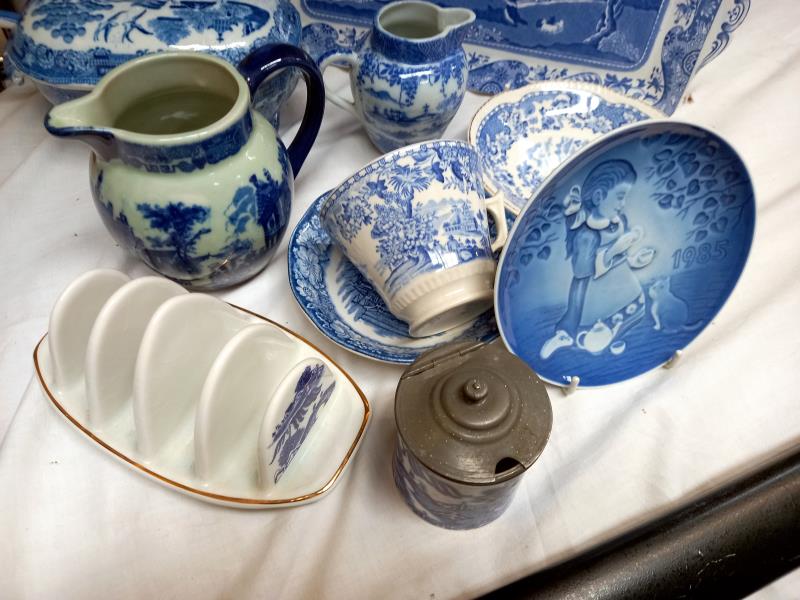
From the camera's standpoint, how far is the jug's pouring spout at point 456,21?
59 cm

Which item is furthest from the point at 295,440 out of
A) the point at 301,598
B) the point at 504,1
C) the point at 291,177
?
the point at 504,1

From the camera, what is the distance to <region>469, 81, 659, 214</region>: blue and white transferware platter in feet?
2.27

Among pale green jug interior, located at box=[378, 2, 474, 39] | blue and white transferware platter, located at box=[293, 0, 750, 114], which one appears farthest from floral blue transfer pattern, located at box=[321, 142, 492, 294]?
blue and white transferware platter, located at box=[293, 0, 750, 114]

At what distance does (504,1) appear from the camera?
0.72m

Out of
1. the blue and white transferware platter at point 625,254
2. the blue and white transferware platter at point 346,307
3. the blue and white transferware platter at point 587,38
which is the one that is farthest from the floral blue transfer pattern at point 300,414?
the blue and white transferware platter at point 587,38

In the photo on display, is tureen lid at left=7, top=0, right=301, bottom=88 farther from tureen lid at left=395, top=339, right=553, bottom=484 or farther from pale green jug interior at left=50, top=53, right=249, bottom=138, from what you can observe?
tureen lid at left=395, top=339, right=553, bottom=484

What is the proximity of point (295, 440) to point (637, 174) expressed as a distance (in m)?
0.33

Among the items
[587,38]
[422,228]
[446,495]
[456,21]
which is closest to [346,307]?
[422,228]

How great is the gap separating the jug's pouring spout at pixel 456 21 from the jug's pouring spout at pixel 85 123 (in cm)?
35

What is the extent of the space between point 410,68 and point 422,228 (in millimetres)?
221

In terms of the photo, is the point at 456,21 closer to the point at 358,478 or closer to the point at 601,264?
the point at 601,264

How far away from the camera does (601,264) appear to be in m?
0.48

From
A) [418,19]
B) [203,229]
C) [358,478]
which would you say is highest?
[418,19]

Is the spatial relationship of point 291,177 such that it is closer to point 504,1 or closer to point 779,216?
point 504,1
